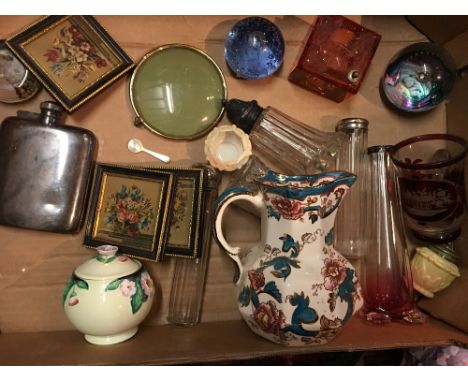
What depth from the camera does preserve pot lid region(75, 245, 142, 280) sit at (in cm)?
62

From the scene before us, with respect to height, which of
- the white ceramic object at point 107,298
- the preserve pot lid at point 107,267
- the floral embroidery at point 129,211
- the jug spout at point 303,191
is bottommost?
the white ceramic object at point 107,298

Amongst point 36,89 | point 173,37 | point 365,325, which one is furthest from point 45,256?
point 365,325

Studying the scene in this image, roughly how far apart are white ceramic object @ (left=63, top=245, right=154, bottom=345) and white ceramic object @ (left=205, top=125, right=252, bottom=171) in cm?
25

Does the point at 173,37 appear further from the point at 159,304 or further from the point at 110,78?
the point at 159,304

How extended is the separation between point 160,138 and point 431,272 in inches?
24.8

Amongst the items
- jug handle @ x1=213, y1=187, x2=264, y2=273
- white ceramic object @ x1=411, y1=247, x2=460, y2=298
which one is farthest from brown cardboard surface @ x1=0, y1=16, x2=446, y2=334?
white ceramic object @ x1=411, y1=247, x2=460, y2=298

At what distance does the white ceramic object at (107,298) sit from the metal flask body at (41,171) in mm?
124

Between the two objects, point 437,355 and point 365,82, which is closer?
point 437,355

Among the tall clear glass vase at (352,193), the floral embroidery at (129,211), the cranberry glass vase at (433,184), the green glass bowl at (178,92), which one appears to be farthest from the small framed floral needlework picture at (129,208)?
the cranberry glass vase at (433,184)

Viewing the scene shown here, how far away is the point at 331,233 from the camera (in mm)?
642

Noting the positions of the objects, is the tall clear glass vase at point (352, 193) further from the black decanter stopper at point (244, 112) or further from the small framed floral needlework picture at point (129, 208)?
the small framed floral needlework picture at point (129, 208)

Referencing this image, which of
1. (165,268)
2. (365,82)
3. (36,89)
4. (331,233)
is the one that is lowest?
(165,268)

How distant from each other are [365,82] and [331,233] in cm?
40

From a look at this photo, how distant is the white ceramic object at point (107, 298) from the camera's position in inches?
24.1
